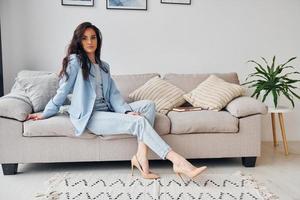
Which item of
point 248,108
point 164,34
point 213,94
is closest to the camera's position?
point 248,108

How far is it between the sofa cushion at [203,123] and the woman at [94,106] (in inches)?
8.9

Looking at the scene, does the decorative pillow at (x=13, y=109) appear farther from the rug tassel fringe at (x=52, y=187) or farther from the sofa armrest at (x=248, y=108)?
the sofa armrest at (x=248, y=108)

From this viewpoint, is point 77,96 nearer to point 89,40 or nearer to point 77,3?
point 89,40

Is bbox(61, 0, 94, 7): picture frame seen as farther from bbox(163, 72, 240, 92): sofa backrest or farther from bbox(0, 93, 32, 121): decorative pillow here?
bbox(0, 93, 32, 121): decorative pillow

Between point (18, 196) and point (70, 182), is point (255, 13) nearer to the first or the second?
point (70, 182)

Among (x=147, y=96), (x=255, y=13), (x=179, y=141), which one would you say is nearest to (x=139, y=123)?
(x=179, y=141)

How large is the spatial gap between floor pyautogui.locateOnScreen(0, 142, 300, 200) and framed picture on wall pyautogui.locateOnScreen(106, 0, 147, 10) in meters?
1.65

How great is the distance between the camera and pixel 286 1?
3520mm

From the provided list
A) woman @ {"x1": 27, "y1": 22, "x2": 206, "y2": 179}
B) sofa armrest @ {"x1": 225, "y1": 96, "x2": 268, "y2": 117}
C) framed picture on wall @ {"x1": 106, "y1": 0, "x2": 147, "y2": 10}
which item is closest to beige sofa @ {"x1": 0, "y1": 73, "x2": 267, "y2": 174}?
sofa armrest @ {"x1": 225, "y1": 96, "x2": 268, "y2": 117}

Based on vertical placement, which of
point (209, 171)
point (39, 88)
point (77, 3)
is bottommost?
point (209, 171)

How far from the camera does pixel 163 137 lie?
2553mm

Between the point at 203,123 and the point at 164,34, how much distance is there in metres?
1.31

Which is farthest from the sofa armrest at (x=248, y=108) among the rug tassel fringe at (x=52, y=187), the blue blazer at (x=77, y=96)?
the rug tassel fringe at (x=52, y=187)

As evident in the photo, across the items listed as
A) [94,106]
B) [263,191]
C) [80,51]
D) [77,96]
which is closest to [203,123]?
[263,191]
